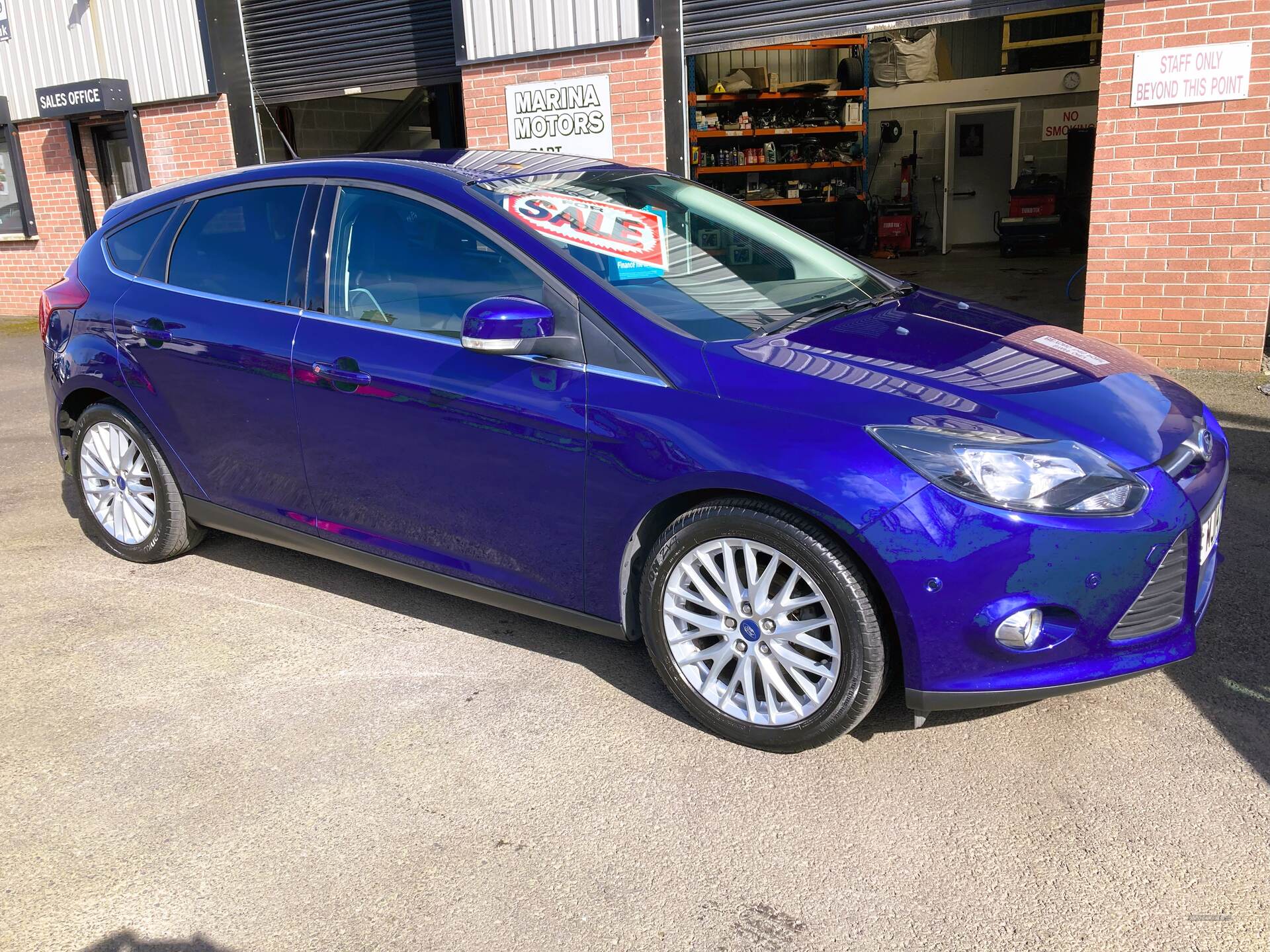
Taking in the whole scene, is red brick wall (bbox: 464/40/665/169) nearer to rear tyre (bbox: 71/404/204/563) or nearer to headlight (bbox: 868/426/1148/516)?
rear tyre (bbox: 71/404/204/563)

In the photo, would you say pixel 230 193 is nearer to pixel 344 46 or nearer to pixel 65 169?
pixel 344 46


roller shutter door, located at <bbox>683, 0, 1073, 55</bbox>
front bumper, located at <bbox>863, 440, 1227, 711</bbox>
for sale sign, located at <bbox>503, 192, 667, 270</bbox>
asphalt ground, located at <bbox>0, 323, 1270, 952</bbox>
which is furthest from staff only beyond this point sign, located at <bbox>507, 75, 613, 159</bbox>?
front bumper, located at <bbox>863, 440, 1227, 711</bbox>

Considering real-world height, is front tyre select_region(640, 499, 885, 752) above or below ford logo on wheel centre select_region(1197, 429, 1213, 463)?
below

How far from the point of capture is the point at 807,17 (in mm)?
8367

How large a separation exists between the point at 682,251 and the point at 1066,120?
16.7m

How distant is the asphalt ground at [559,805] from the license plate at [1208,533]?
513mm

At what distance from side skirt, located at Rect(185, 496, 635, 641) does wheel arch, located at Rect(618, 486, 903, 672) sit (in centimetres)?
14

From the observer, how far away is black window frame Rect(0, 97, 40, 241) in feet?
44.8

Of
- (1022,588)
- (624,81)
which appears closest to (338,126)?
(624,81)

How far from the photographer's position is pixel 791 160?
624 inches

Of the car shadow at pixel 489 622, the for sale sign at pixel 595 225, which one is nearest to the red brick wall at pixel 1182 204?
the for sale sign at pixel 595 225

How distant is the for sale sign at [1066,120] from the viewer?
17.8m

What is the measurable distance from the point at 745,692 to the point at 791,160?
46.0 feet

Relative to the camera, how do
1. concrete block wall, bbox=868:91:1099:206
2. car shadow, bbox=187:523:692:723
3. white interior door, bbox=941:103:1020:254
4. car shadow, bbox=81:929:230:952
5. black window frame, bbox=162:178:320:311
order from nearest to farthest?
car shadow, bbox=81:929:230:952, car shadow, bbox=187:523:692:723, black window frame, bbox=162:178:320:311, concrete block wall, bbox=868:91:1099:206, white interior door, bbox=941:103:1020:254
